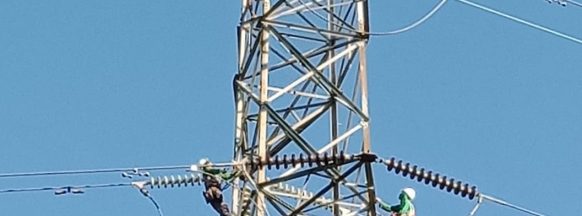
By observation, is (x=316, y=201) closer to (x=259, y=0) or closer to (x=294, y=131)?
(x=294, y=131)

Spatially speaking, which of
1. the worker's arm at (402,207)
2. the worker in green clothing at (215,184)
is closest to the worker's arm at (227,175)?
the worker in green clothing at (215,184)

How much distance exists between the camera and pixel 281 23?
24578 millimetres

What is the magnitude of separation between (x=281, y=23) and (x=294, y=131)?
4.41ft

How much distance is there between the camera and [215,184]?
2416 centimetres

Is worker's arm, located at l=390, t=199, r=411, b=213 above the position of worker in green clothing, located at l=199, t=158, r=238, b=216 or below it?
below

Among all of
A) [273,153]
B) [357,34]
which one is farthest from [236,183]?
[357,34]

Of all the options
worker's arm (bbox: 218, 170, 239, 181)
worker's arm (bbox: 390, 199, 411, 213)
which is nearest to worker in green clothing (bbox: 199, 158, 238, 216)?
worker's arm (bbox: 218, 170, 239, 181)

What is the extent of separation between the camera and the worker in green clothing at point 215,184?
78.9 ft

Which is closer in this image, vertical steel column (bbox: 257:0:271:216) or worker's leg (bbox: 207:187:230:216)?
vertical steel column (bbox: 257:0:271:216)

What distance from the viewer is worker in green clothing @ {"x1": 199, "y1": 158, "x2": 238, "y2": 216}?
2406 centimetres

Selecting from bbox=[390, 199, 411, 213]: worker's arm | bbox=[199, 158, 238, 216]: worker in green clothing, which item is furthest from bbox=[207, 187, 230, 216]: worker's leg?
bbox=[390, 199, 411, 213]: worker's arm

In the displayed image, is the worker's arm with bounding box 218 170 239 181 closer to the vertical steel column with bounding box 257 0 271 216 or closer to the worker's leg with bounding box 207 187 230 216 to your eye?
the worker's leg with bounding box 207 187 230 216

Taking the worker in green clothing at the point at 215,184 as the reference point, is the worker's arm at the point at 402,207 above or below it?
below

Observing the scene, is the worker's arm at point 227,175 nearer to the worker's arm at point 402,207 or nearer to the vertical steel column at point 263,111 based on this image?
the vertical steel column at point 263,111
